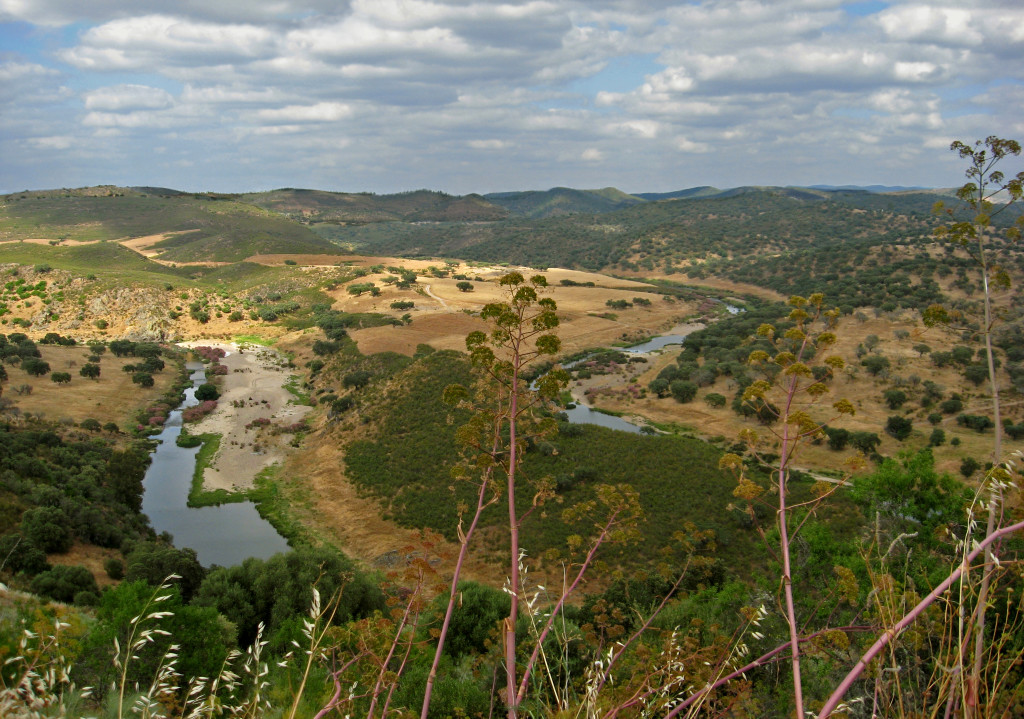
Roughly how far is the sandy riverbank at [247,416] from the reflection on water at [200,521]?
1.69 m

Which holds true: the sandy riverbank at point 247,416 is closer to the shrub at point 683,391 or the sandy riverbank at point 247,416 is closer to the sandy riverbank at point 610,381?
the sandy riverbank at point 610,381

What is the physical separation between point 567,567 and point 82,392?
46567 mm

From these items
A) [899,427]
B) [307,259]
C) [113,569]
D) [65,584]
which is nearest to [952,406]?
[899,427]

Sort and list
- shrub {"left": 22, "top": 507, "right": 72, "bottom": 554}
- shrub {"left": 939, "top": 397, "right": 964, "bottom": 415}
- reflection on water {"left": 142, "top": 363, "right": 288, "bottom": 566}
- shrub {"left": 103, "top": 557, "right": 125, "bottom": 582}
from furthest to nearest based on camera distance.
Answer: shrub {"left": 939, "top": 397, "right": 964, "bottom": 415} < reflection on water {"left": 142, "top": 363, "right": 288, "bottom": 566} < shrub {"left": 103, "top": 557, "right": 125, "bottom": 582} < shrub {"left": 22, "top": 507, "right": 72, "bottom": 554}

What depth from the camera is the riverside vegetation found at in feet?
14.8

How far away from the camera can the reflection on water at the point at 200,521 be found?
26.6 meters

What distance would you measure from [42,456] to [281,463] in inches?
450

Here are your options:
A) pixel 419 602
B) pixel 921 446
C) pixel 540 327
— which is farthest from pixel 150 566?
pixel 921 446

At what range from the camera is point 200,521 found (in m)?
29.2

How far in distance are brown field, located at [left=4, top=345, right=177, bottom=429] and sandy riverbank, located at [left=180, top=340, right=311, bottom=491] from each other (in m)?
4.78

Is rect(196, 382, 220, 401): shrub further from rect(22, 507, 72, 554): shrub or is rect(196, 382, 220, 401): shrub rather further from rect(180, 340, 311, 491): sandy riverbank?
rect(22, 507, 72, 554): shrub

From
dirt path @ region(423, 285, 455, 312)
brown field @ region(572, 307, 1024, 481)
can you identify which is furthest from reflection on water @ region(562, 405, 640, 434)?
dirt path @ region(423, 285, 455, 312)

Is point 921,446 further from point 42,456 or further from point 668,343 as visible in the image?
point 42,456

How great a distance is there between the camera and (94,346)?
53.4m
